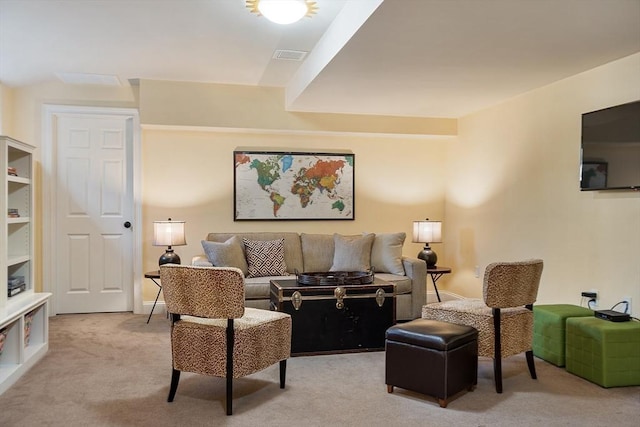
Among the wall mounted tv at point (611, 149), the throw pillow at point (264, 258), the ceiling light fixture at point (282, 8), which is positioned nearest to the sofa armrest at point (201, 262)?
the throw pillow at point (264, 258)

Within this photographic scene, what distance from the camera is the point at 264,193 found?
569 cm

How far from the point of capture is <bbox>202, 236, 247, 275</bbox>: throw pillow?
15.5ft

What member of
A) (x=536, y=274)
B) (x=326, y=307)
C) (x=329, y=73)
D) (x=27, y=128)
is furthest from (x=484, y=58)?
(x=27, y=128)

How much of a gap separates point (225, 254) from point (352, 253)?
49.0 inches

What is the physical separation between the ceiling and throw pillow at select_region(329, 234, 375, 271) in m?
1.37

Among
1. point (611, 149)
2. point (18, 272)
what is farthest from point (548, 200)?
point (18, 272)

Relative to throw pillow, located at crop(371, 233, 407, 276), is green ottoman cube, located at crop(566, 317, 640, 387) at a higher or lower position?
lower

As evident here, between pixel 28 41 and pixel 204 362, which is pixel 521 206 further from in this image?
pixel 28 41

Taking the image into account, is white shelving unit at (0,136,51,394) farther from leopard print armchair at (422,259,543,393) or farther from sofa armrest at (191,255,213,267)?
leopard print armchair at (422,259,543,393)

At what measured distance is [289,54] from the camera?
14.0ft

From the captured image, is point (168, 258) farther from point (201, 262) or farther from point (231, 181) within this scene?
point (231, 181)

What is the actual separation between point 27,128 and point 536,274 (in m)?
5.00

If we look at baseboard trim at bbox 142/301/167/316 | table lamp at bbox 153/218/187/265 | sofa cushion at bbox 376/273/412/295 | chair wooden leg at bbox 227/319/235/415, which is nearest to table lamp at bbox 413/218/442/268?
sofa cushion at bbox 376/273/412/295

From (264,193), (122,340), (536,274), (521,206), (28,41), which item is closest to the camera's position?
(536,274)
